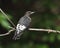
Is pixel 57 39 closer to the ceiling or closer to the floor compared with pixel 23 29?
closer to the ceiling

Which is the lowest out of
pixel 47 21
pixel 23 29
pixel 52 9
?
pixel 23 29

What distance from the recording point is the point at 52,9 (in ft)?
15.6

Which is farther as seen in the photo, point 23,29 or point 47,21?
point 47,21

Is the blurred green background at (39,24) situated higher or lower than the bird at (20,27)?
higher

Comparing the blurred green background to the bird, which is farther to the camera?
the blurred green background

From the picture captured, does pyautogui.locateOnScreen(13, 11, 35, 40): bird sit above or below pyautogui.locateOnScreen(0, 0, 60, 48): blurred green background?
below

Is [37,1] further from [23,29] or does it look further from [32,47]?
[23,29]

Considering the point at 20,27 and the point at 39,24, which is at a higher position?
the point at 39,24

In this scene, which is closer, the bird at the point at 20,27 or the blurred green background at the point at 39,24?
the bird at the point at 20,27

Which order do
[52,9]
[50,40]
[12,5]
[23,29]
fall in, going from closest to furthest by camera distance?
[23,29] → [50,40] → [52,9] → [12,5]

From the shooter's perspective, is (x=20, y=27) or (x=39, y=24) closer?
(x=20, y=27)

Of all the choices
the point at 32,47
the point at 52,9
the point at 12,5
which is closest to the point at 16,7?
the point at 12,5

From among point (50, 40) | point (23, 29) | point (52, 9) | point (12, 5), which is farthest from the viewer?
point (12, 5)

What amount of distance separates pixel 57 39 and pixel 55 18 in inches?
10.0
